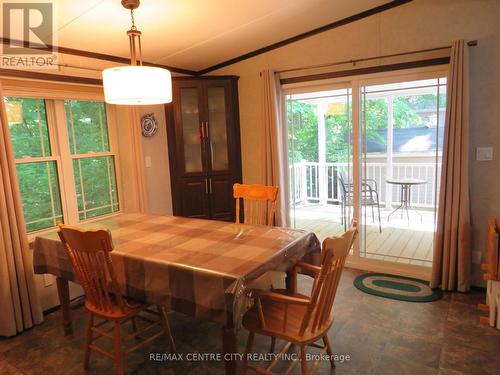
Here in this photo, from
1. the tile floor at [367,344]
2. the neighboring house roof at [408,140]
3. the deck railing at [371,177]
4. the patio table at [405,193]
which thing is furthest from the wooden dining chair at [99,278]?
the patio table at [405,193]

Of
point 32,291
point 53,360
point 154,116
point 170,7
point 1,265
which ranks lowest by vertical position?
point 53,360

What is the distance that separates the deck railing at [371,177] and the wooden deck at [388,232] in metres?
0.17

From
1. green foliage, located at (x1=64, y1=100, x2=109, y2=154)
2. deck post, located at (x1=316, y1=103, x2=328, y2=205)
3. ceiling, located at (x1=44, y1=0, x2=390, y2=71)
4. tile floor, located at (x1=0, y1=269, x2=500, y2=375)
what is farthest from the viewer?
deck post, located at (x1=316, y1=103, x2=328, y2=205)

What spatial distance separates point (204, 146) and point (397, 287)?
2459 millimetres

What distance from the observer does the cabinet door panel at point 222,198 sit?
3947 millimetres

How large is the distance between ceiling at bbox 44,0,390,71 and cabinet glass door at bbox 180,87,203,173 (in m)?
0.40

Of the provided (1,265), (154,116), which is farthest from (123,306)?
(154,116)

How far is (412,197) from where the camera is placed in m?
4.39

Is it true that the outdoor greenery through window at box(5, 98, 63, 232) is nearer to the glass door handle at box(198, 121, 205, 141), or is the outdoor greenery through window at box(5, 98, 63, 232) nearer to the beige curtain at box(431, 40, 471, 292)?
the glass door handle at box(198, 121, 205, 141)

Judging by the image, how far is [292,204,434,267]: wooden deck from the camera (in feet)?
11.9

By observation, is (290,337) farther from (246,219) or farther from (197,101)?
(197,101)

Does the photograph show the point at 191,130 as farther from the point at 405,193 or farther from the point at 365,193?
the point at 405,193

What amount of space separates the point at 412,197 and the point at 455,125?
184cm

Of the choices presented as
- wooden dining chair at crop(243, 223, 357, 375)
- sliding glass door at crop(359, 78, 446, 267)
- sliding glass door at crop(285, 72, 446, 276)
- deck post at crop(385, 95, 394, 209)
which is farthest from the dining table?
deck post at crop(385, 95, 394, 209)
